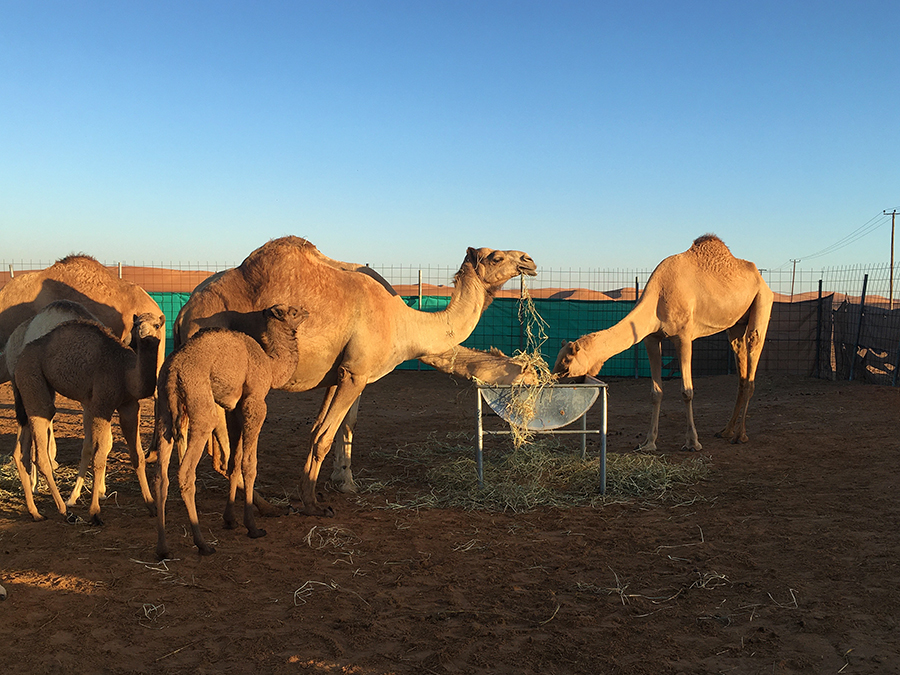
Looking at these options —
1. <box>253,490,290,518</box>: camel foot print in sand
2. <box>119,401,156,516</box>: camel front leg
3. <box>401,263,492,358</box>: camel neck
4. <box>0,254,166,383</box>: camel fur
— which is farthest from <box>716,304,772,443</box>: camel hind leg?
<box>0,254,166,383</box>: camel fur

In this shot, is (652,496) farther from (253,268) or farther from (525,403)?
(253,268)

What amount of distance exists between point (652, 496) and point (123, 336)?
6.22 metres

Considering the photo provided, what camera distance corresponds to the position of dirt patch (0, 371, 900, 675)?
3.50m

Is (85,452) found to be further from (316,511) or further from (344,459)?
(344,459)

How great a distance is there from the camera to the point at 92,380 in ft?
18.2

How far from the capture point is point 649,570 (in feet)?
15.4

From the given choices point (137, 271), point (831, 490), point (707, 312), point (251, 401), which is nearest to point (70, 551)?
point (251, 401)

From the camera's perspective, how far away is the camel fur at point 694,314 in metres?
8.77

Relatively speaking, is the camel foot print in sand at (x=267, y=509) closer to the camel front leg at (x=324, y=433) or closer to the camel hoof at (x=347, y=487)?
the camel front leg at (x=324, y=433)

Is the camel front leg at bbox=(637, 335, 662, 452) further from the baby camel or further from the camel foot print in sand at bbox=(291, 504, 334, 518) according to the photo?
the baby camel

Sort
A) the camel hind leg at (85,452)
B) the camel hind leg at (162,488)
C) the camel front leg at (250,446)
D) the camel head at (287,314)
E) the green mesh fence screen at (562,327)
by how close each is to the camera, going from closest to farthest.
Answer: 1. the camel hind leg at (162,488)
2. the camel front leg at (250,446)
3. the camel head at (287,314)
4. the camel hind leg at (85,452)
5. the green mesh fence screen at (562,327)

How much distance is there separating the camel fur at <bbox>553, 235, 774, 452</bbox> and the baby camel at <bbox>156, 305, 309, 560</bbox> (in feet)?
13.1

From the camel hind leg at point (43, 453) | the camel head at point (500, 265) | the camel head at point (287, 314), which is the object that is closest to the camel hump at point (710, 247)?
the camel head at point (500, 265)

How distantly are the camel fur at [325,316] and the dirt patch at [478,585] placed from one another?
1.02 meters
